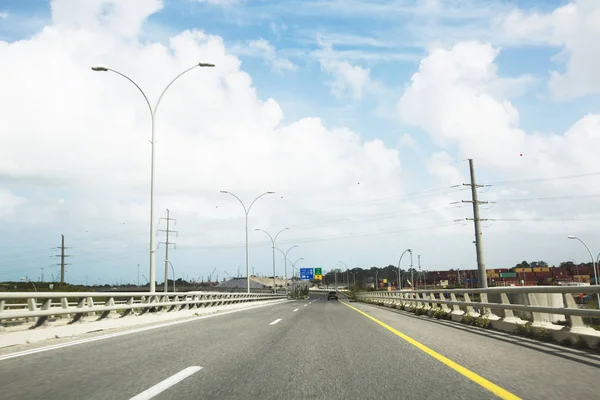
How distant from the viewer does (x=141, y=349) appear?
8352 millimetres

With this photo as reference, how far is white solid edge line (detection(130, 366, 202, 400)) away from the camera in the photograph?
4.77 meters

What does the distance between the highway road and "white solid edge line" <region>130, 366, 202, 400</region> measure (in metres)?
0.01

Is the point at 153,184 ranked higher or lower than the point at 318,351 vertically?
higher

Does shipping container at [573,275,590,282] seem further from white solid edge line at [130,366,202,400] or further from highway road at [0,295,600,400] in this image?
white solid edge line at [130,366,202,400]

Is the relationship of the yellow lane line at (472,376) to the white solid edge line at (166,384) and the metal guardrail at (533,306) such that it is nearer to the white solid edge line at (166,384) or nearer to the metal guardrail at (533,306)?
the metal guardrail at (533,306)

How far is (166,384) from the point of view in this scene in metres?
5.33

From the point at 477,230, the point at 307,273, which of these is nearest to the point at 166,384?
the point at 477,230

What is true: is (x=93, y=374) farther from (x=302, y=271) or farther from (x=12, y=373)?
(x=302, y=271)

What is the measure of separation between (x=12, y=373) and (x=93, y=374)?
101 centimetres

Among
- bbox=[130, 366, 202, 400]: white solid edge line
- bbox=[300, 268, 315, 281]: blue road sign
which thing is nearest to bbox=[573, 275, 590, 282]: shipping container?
bbox=[300, 268, 315, 281]: blue road sign

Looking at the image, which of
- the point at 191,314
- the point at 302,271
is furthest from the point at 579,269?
the point at 191,314

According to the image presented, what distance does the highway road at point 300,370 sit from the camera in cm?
498

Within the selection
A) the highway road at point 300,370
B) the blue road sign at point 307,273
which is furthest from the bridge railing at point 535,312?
the blue road sign at point 307,273

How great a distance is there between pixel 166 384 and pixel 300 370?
1.80 m
